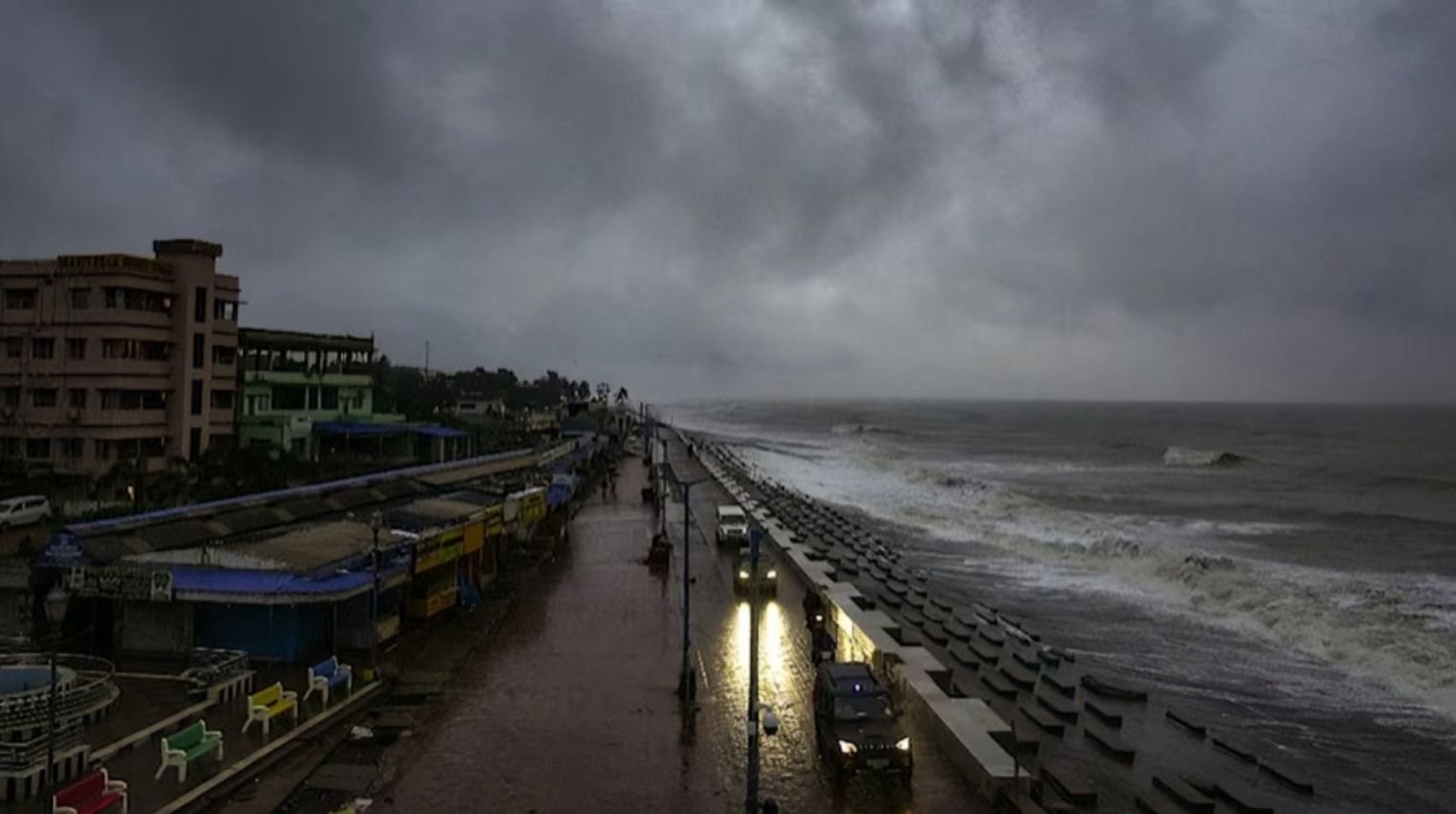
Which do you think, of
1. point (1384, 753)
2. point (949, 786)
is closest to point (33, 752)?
point (949, 786)

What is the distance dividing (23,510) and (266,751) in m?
21.8

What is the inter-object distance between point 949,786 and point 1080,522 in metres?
41.5

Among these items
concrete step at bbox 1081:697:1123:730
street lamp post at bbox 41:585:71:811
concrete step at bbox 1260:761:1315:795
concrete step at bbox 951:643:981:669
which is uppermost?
street lamp post at bbox 41:585:71:811

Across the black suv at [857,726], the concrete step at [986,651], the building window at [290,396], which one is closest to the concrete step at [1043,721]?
the concrete step at [986,651]

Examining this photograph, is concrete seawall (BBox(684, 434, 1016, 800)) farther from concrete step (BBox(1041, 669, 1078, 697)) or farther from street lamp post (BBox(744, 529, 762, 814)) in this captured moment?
concrete step (BBox(1041, 669, 1078, 697))

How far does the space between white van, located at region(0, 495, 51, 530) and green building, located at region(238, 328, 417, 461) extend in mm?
13692

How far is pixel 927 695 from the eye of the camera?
18547 mm

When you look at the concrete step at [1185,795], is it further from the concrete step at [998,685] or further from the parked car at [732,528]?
the parked car at [732,528]

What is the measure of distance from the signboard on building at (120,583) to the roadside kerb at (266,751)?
456 centimetres

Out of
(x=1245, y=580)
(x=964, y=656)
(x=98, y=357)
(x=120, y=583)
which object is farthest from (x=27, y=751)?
(x=1245, y=580)

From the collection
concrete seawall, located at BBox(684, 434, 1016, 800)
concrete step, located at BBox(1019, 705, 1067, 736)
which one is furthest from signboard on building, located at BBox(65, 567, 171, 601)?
concrete step, located at BBox(1019, 705, 1067, 736)

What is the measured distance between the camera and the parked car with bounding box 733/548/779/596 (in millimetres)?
29922

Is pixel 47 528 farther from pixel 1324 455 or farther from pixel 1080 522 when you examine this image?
pixel 1324 455

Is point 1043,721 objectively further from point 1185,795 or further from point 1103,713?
point 1185,795
